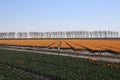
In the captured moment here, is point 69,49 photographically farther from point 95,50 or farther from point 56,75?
point 56,75

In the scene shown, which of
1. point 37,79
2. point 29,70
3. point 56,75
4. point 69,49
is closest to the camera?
point 37,79

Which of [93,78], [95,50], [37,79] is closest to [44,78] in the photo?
[37,79]

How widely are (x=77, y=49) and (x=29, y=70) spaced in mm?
28646

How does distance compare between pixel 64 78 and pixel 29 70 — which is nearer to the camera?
pixel 64 78

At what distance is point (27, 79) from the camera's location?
64.3 feet

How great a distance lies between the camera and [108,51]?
1879 inches

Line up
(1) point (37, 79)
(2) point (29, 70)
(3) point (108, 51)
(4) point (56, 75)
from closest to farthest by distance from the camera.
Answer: (1) point (37, 79) < (4) point (56, 75) < (2) point (29, 70) < (3) point (108, 51)

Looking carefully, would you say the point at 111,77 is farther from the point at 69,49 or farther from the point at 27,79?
the point at 69,49

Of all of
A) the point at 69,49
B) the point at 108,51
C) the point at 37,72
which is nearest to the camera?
the point at 37,72

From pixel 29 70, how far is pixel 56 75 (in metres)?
4.66

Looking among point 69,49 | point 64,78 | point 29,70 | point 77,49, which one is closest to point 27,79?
point 64,78

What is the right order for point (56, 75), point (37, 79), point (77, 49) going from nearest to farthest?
1. point (37, 79)
2. point (56, 75)
3. point (77, 49)

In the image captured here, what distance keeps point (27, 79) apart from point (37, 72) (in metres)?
4.25

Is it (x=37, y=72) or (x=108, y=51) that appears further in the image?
(x=108, y=51)
